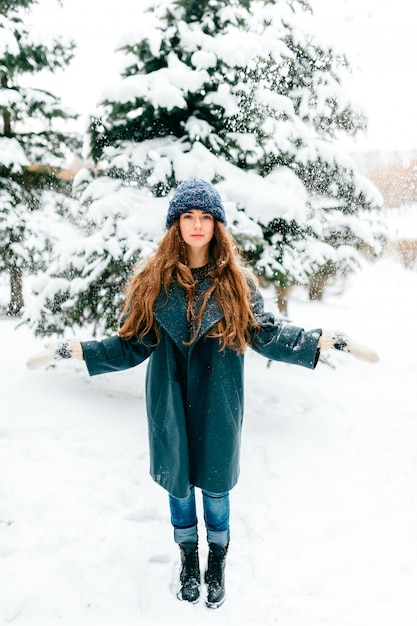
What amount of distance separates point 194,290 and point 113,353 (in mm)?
540

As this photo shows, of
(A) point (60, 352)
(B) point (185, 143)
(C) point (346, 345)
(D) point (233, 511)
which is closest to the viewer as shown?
(C) point (346, 345)

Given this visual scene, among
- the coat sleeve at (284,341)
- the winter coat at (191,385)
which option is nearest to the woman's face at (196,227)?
the winter coat at (191,385)

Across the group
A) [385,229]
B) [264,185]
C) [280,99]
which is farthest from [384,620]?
[385,229]

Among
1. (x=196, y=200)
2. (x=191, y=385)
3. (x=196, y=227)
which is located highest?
(x=196, y=200)

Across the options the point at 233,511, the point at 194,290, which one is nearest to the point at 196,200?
the point at 194,290

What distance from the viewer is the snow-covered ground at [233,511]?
2.35m

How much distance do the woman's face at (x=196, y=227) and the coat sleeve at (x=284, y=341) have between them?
0.41m

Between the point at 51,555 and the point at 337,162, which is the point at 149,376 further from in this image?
the point at 337,162

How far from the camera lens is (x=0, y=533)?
2.77 metres

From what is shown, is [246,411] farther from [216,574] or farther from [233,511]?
[216,574]

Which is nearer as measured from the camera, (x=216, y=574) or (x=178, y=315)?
(x=178, y=315)

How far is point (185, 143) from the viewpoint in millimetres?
4477

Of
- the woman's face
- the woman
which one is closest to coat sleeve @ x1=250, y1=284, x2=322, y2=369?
the woman

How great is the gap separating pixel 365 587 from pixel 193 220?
2420 mm
